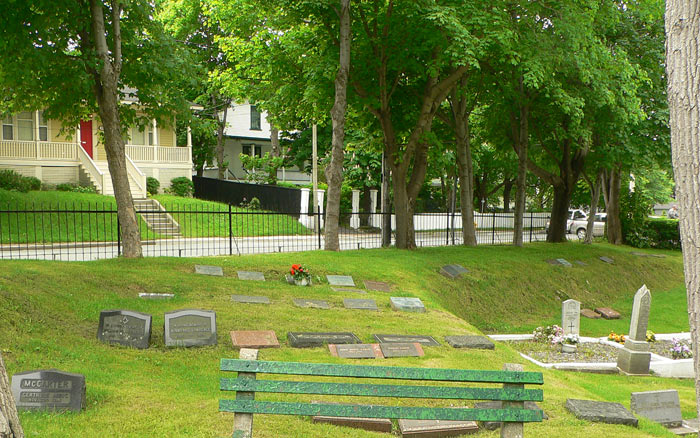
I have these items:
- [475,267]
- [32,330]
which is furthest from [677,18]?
[475,267]

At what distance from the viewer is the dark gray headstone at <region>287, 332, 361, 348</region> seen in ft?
28.9

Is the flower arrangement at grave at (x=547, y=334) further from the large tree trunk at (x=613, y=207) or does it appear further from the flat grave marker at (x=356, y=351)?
the large tree trunk at (x=613, y=207)

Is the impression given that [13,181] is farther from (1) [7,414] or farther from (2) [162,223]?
(1) [7,414]

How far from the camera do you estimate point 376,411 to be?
4.58 m

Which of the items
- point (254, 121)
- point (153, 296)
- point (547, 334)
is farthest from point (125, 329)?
point (254, 121)

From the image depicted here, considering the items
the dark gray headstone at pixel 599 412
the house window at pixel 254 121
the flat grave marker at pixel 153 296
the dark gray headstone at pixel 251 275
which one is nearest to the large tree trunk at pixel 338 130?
the dark gray headstone at pixel 251 275

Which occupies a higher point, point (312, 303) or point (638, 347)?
point (312, 303)

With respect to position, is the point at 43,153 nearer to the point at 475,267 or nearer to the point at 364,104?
the point at 364,104

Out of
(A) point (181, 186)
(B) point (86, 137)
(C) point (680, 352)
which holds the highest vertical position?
(B) point (86, 137)

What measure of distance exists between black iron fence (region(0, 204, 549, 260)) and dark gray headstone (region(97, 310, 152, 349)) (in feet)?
22.7

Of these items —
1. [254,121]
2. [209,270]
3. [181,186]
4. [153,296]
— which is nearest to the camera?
[153,296]

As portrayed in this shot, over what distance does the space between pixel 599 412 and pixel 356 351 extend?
10.8 feet

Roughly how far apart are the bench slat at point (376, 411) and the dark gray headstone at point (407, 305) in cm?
731

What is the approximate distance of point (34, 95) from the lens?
44.6ft
